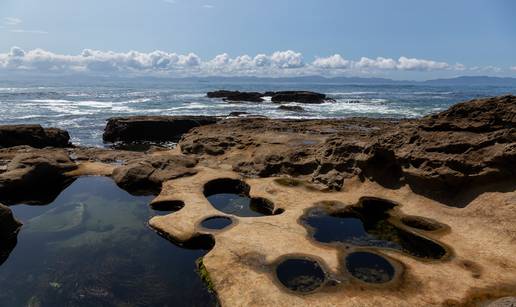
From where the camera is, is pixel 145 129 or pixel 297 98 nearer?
pixel 145 129

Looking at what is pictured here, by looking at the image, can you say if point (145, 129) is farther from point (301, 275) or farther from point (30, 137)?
point (301, 275)

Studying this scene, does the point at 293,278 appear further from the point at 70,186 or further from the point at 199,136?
the point at 199,136

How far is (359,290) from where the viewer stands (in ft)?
37.2

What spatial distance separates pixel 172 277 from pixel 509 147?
14.1 meters

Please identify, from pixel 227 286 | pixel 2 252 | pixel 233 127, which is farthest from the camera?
pixel 233 127

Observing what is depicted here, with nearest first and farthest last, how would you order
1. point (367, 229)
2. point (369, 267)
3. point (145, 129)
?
point (369, 267) < point (367, 229) < point (145, 129)

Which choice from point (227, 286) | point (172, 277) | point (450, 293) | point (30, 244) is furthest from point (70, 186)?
point (450, 293)

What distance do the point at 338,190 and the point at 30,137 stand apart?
93.0 feet

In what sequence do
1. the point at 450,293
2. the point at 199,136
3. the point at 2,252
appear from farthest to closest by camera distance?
1. the point at 199,136
2. the point at 2,252
3. the point at 450,293

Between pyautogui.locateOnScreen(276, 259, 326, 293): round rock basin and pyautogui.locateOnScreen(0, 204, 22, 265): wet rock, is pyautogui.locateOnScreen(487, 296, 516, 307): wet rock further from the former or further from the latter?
pyautogui.locateOnScreen(0, 204, 22, 265): wet rock

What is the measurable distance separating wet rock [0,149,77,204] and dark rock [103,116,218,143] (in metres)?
15.1

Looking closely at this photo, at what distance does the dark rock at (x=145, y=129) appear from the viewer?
137 ft

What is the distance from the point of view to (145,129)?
140ft

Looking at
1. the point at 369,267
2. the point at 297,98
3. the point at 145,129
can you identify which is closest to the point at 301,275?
the point at 369,267
